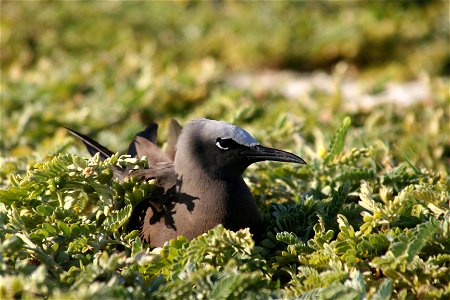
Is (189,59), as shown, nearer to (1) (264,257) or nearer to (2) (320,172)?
(2) (320,172)

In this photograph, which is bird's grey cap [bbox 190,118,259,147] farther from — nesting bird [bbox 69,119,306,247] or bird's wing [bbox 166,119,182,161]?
bird's wing [bbox 166,119,182,161]

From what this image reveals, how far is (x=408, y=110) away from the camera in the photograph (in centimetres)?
707

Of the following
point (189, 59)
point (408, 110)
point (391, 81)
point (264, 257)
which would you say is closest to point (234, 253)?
point (264, 257)

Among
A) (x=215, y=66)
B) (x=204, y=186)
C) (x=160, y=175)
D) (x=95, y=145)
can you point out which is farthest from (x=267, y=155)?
(x=215, y=66)

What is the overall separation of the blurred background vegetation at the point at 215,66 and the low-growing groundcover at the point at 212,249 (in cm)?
115

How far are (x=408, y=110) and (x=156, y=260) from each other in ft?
15.0

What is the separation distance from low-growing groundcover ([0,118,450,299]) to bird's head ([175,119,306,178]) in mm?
325

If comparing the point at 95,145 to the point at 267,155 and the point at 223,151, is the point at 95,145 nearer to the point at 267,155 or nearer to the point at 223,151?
the point at 223,151

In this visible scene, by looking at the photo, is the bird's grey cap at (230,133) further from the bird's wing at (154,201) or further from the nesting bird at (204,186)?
the bird's wing at (154,201)

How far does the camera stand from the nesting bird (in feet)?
11.7

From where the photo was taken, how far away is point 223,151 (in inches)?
143

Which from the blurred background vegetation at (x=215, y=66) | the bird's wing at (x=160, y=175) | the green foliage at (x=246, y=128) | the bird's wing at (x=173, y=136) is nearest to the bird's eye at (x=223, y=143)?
the bird's wing at (x=160, y=175)

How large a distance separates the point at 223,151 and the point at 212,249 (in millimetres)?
659

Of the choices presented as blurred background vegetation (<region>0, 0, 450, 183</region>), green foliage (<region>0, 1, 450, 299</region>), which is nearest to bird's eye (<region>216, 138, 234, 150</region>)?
green foliage (<region>0, 1, 450, 299</region>)
